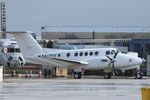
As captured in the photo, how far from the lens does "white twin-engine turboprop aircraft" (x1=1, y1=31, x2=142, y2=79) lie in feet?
146

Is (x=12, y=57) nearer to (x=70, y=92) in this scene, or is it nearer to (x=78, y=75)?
(x=78, y=75)

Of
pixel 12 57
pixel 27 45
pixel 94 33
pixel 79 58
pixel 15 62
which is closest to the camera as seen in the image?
pixel 79 58

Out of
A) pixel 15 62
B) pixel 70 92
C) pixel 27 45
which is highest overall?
pixel 27 45

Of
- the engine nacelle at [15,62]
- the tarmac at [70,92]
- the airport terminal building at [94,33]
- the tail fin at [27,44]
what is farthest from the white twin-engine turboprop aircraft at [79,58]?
the airport terminal building at [94,33]

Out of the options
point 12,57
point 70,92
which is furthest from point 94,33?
point 70,92

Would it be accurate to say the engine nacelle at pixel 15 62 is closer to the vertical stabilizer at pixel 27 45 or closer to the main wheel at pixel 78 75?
the vertical stabilizer at pixel 27 45

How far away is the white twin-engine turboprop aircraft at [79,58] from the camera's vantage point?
1748 inches

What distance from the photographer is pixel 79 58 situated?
46.4 metres

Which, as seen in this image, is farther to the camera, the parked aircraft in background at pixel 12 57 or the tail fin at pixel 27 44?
the parked aircraft in background at pixel 12 57

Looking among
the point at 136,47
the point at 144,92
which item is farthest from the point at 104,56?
the point at 144,92

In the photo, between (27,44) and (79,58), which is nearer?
(79,58)

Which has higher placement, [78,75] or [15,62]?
[15,62]

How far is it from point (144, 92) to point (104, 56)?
31233 millimetres

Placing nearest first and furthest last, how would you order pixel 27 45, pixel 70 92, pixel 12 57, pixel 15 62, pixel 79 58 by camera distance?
1. pixel 70 92
2. pixel 79 58
3. pixel 27 45
4. pixel 15 62
5. pixel 12 57
